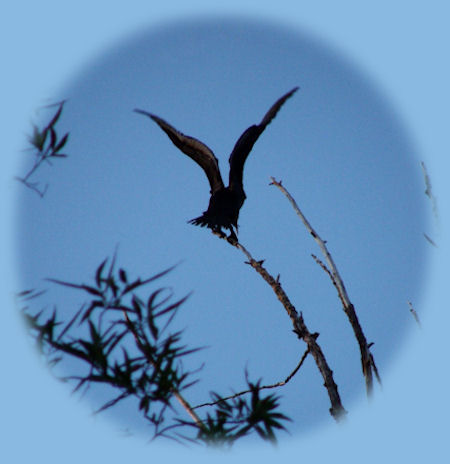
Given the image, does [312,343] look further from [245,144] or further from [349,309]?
[245,144]

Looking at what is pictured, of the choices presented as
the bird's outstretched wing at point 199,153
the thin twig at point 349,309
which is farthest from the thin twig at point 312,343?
the bird's outstretched wing at point 199,153

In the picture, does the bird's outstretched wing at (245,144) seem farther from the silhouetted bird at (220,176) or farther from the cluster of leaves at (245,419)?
the cluster of leaves at (245,419)

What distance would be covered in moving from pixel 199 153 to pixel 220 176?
0.94 ft

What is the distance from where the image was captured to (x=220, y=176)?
16.4 ft

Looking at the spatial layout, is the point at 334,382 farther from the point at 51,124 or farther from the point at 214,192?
the point at 214,192

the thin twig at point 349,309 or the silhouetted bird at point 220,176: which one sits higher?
the silhouetted bird at point 220,176

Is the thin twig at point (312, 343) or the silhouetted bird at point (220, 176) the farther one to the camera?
the silhouetted bird at point (220, 176)

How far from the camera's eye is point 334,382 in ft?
9.38

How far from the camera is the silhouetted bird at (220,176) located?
475 cm

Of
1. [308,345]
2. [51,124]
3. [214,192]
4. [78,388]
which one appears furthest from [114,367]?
[214,192]

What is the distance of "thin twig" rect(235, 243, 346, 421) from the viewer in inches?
111

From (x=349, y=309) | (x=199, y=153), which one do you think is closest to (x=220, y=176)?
(x=199, y=153)

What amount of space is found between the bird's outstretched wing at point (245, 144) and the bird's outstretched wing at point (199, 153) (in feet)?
0.45

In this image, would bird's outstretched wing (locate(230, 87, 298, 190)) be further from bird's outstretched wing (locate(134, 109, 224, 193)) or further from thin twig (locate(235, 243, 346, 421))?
thin twig (locate(235, 243, 346, 421))
